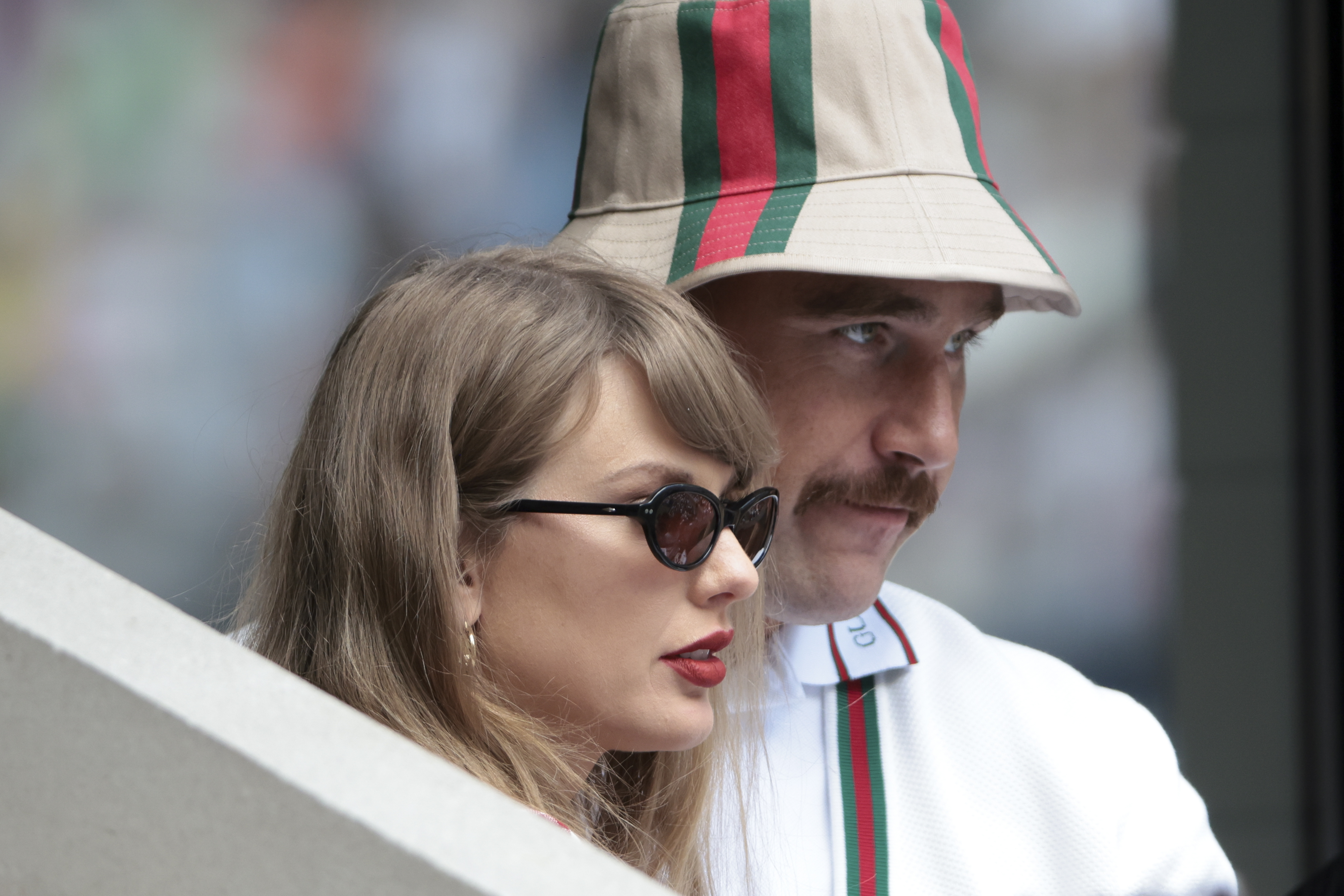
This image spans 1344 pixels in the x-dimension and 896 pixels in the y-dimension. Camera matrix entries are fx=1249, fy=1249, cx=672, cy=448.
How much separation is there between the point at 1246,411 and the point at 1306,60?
1.10 metres

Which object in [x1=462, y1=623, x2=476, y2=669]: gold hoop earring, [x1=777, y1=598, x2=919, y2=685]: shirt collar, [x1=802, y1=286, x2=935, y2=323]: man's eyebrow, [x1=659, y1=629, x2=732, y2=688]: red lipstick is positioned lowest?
[x1=777, y1=598, x2=919, y2=685]: shirt collar

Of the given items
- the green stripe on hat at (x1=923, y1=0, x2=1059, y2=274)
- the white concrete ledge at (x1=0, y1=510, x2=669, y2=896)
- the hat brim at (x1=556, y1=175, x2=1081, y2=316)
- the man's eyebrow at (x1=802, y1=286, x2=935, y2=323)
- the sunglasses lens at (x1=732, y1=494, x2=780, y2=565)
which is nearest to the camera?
the white concrete ledge at (x1=0, y1=510, x2=669, y2=896)

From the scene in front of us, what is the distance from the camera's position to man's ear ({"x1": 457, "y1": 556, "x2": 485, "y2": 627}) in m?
1.38

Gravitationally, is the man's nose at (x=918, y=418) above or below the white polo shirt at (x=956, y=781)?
above

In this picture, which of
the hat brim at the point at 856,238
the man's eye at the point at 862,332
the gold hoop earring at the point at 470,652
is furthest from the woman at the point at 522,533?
the man's eye at the point at 862,332

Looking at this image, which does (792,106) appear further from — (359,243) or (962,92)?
(359,243)

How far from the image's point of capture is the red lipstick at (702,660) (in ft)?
4.67

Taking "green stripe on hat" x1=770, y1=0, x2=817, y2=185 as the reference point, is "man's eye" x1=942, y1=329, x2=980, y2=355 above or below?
below

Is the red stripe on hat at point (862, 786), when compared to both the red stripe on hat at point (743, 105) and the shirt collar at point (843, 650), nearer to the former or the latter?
the shirt collar at point (843, 650)

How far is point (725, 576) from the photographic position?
1431 mm

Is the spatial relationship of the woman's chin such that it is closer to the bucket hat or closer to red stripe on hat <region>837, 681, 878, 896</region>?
red stripe on hat <region>837, 681, 878, 896</region>

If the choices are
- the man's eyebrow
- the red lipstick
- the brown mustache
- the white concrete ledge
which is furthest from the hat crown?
the white concrete ledge

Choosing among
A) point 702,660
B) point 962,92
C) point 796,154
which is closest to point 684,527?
point 702,660

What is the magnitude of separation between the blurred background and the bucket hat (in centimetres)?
97
